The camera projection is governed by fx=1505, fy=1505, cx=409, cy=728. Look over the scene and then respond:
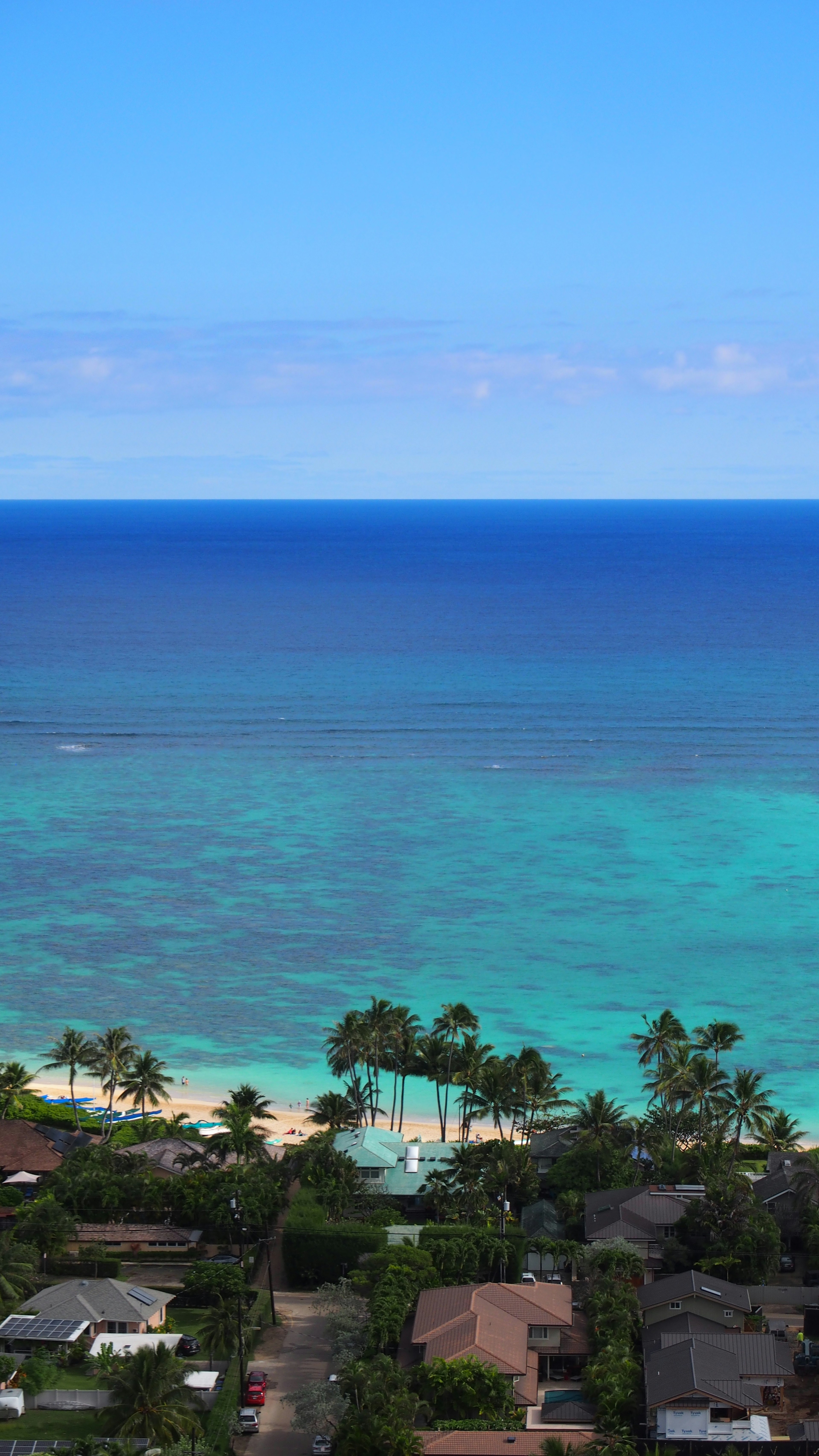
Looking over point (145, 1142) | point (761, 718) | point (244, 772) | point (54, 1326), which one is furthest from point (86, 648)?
point (54, 1326)

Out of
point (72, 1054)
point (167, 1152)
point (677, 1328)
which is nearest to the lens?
point (677, 1328)

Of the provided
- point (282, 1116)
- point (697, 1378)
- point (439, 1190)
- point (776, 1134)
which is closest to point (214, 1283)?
point (439, 1190)

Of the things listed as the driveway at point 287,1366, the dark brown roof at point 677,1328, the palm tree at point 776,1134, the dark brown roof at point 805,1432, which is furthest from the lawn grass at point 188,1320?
the palm tree at point 776,1134

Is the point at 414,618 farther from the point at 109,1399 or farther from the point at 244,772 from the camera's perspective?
the point at 109,1399

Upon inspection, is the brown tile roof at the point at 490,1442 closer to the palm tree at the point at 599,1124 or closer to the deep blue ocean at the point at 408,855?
the palm tree at the point at 599,1124

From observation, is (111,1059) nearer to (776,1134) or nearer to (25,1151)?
(25,1151)
